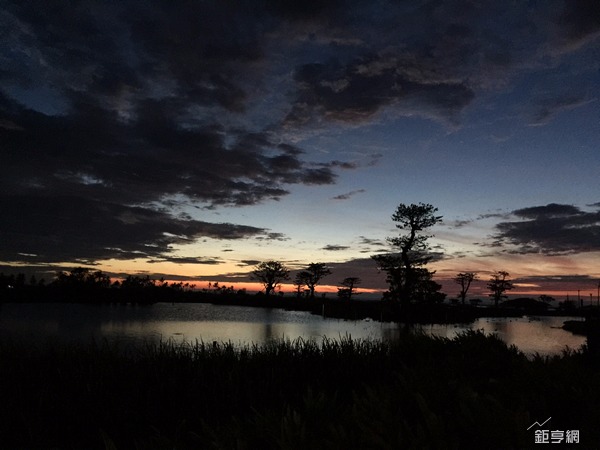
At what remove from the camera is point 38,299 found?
76750mm

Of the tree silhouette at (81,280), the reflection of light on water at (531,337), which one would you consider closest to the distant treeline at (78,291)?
the tree silhouette at (81,280)

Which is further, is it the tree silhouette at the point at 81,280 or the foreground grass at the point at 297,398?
the tree silhouette at the point at 81,280

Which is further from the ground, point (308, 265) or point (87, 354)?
point (308, 265)

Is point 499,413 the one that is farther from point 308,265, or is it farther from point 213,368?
point 308,265

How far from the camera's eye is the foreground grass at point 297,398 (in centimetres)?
Answer: 304

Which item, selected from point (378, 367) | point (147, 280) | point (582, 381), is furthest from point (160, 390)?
point (147, 280)

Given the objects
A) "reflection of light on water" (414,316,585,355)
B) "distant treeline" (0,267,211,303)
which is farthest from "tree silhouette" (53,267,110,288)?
"reflection of light on water" (414,316,585,355)

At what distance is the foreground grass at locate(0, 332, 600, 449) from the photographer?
3.04 meters

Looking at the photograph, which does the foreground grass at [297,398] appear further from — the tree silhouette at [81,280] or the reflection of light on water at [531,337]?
the tree silhouette at [81,280]

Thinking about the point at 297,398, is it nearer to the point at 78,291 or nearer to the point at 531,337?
the point at 531,337

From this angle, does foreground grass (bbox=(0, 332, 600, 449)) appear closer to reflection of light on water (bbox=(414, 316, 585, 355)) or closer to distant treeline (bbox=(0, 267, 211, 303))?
reflection of light on water (bbox=(414, 316, 585, 355))

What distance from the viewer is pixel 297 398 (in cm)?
1013

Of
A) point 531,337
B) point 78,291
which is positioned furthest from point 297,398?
point 78,291

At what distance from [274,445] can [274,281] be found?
101m
